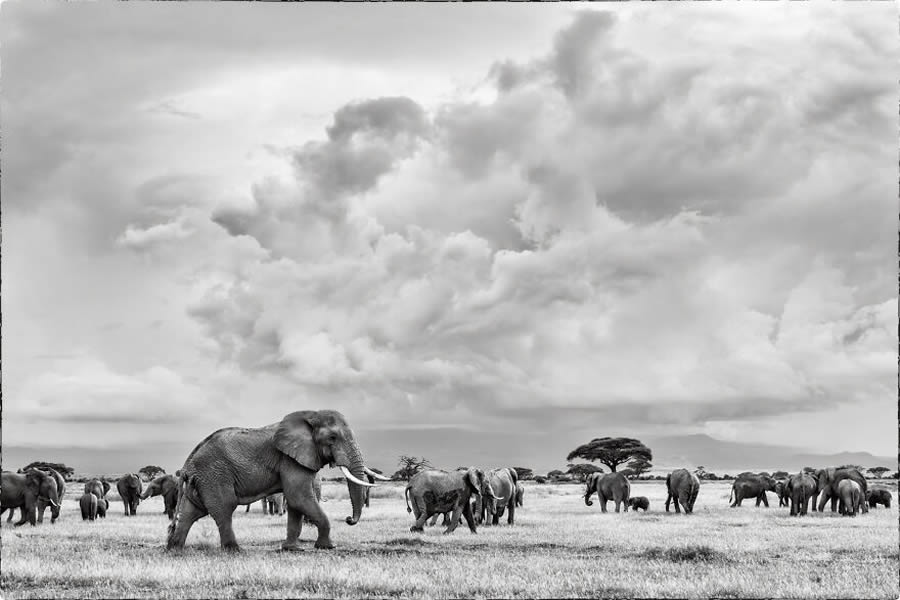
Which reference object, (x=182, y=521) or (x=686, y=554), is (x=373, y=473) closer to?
(x=182, y=521)

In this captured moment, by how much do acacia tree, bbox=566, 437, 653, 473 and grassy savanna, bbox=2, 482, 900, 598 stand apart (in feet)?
253

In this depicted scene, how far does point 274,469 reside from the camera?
2091 cm

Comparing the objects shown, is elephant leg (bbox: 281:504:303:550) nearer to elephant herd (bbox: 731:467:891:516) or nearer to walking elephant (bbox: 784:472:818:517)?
elephant herd (bbox: 731:467:891:516)

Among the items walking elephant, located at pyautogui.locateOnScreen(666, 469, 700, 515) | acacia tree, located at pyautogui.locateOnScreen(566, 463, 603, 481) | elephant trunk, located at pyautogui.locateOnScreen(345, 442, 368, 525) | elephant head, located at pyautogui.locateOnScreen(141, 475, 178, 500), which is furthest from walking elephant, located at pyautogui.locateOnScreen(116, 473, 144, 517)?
acacia tree, located at pyautogui.locateOnScreen(566, 463, 603, 481)

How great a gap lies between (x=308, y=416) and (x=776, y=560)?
36.0ft

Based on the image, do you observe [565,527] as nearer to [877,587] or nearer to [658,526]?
[658,526]

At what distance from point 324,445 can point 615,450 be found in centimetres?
9049

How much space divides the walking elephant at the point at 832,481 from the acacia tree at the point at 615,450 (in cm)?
6102

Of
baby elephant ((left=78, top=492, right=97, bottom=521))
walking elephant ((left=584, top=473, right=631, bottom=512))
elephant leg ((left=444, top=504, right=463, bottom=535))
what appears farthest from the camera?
walking elephant ((left=584, top=473, right=631, bottom=512))

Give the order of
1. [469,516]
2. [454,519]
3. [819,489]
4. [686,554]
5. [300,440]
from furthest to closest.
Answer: [819,489], [469,516], [454,519], [300,440], [686,554]

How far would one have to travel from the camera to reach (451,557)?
19.1 m

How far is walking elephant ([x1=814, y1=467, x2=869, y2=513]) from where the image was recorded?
144 feet

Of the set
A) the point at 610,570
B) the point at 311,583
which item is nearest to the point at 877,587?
the point at 610,570

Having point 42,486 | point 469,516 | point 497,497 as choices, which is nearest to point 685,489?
point 497,497
